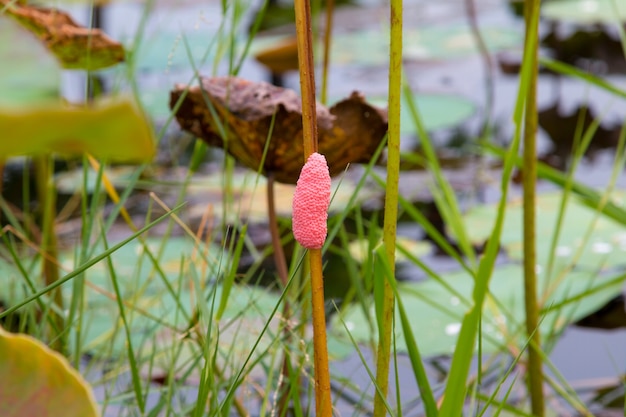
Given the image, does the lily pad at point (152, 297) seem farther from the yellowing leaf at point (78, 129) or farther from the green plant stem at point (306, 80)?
the yellowing leaf at point (78, 129)

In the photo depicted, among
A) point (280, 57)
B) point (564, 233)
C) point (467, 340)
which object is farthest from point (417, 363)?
point (280, 57)

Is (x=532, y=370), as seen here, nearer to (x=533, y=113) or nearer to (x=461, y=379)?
(x=533, y=113)

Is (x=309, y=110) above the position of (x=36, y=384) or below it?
above

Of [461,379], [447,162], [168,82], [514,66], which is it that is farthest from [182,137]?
[461,379]

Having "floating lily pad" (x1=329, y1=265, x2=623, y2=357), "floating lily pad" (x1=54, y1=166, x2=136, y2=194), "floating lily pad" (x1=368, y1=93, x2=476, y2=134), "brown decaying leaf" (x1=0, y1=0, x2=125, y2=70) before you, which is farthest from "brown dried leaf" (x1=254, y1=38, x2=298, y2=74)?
"brown decaying leaf" (x1=0, y1=0, x2=125, y2=70)

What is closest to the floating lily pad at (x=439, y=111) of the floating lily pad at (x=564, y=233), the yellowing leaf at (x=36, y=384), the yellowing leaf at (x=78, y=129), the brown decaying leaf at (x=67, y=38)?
the floating lily pad at (x=564, y=233)

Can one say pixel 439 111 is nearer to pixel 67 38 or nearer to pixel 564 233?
pixel 564 233

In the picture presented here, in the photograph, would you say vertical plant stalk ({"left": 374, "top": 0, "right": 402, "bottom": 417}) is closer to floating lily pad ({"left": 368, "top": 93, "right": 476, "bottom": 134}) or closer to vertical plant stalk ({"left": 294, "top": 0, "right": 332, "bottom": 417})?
vertical plant stalk ({"left": 294, "top": 0, "right": 332, "bottom": 417})
